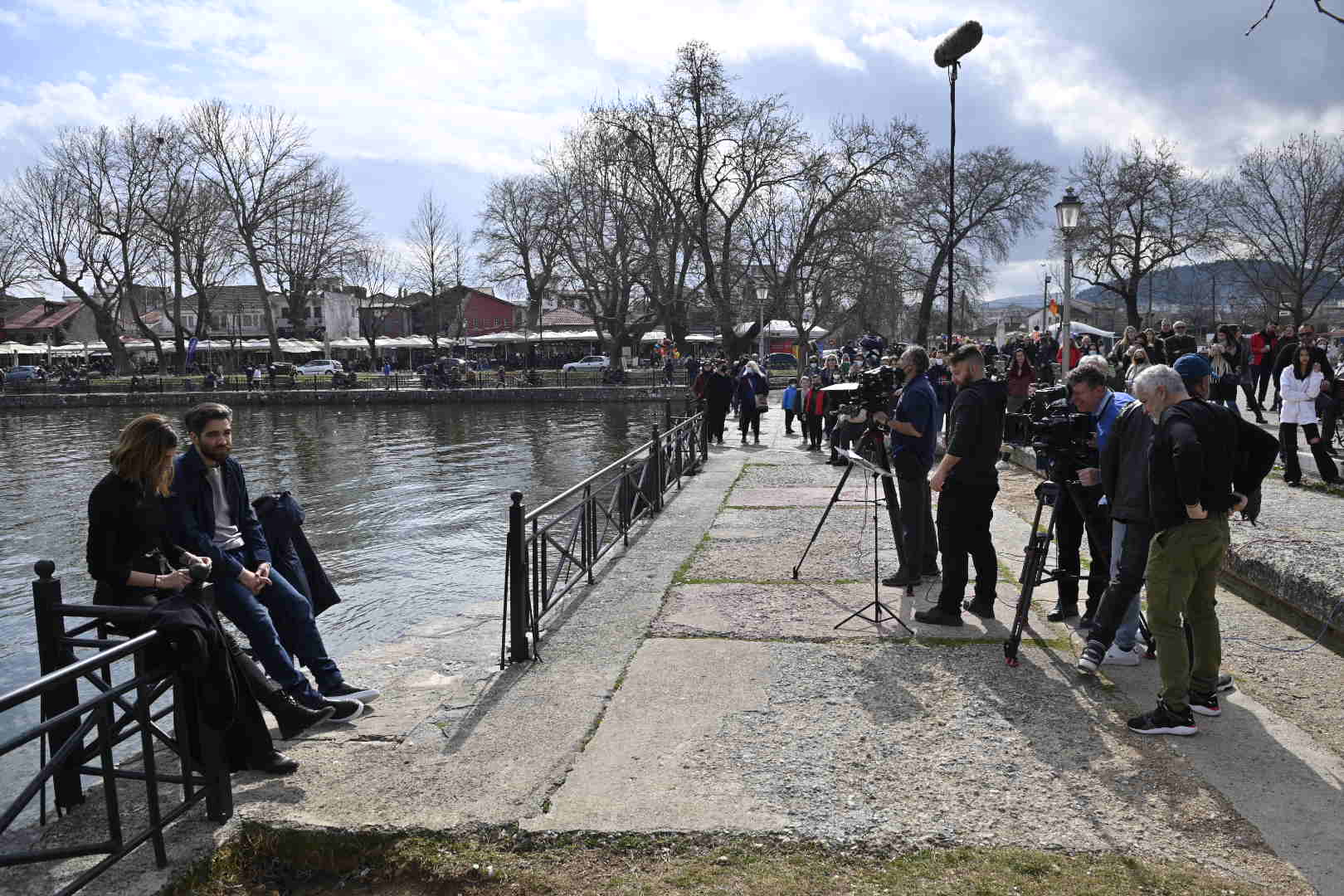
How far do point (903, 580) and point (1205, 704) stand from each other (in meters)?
2.51

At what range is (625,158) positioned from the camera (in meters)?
36.4

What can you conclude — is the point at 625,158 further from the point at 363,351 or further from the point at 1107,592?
the point at 363,351

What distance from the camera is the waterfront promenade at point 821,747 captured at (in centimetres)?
352

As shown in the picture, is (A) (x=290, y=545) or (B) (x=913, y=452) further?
(B) (x=913, y=452)

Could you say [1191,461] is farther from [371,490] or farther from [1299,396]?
[371,490]

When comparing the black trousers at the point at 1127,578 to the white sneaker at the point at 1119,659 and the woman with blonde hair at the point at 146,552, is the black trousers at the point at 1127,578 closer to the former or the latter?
the white sneaker at the point at 1119,659

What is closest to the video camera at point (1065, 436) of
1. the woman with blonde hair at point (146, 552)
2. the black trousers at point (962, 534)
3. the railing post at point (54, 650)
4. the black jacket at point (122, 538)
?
the black trousers at point (962, 534)

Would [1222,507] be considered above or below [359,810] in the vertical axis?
above

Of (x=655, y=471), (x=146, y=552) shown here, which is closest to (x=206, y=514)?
(x=146, y=552)

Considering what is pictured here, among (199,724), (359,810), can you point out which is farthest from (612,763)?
(199,724)

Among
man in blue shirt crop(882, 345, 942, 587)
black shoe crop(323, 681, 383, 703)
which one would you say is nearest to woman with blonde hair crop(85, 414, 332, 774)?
black shoe crop(323, 681, 383, 703)

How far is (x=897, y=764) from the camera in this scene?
159 inches

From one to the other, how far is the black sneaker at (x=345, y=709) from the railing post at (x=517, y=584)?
995 millimetres

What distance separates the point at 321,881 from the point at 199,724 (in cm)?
75
